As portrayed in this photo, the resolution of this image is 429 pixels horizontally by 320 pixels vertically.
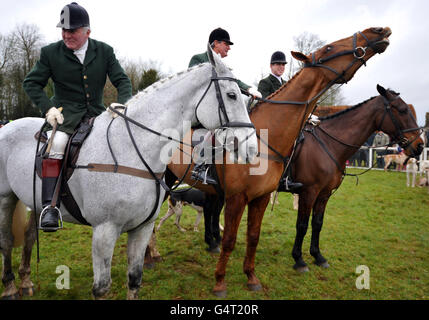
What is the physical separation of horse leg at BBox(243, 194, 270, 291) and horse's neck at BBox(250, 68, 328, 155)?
2.75 ft

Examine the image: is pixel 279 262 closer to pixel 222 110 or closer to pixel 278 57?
pixel 222 110

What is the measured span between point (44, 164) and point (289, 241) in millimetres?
5095

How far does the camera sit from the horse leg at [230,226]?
12.0 feet

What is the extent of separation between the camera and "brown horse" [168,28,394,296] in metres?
3.51

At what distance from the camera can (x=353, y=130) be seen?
4934 millimetres

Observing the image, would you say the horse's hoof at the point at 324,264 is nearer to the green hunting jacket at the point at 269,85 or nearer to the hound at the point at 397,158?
the green hunting jacket at the point at 269,85

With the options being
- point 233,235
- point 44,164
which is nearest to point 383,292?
point 233,235

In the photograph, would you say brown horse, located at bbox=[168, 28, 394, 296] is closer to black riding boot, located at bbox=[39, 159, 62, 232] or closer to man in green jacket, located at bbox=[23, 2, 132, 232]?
man in green jacket, located at bbox=[23, 2, 132, 232]

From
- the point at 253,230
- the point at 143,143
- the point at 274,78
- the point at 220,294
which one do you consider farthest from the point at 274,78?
the point at 220,294

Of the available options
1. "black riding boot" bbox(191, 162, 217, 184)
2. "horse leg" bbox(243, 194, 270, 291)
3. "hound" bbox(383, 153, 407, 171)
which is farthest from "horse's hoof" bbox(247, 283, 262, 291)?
"hound" bbox(383, 153, 407, 171)

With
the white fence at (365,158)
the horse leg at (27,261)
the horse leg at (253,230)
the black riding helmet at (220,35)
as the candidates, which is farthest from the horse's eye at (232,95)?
the white fence at (365,158)

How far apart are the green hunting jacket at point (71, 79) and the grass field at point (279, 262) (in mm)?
2577

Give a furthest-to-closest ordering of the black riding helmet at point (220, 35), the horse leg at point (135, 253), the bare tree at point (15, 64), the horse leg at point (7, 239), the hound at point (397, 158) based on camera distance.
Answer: the bare tree at point (15, 64)
the hound at point (397, 158)
the black riding helmet at point (220, 35)
the horse leg at point (7, 239)
the horse leg at point (135, 253)

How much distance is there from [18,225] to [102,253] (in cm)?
211
